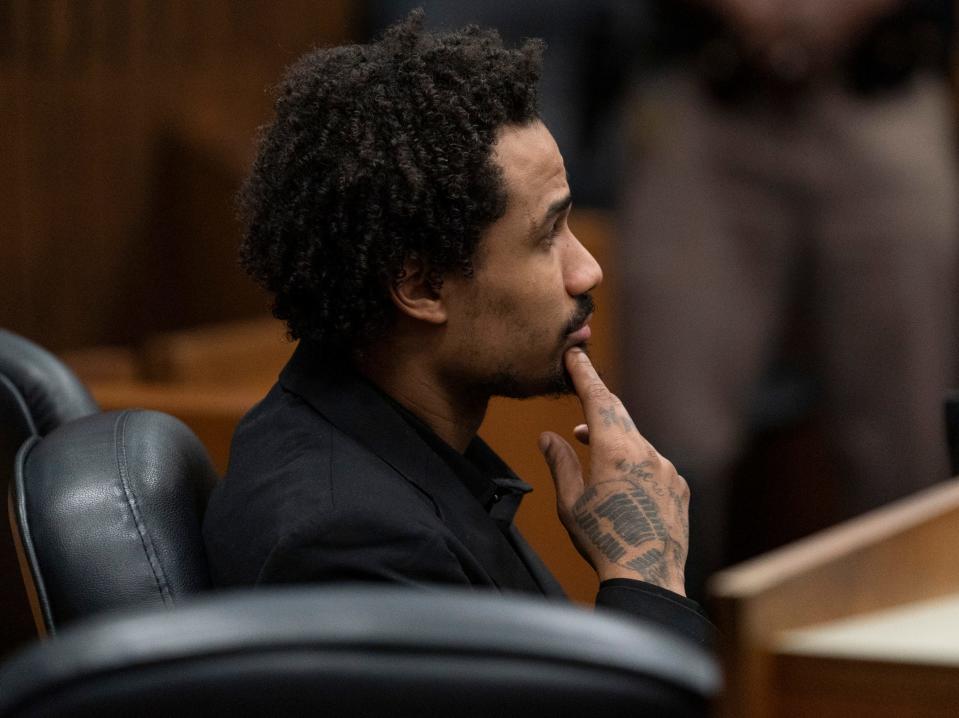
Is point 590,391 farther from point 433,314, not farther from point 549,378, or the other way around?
point 433,314

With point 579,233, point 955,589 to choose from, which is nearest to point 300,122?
point 955,589

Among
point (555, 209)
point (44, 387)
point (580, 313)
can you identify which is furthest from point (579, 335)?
point (44, 387)

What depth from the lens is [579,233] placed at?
9.48ft

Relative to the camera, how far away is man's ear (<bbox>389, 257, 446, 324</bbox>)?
1.37 meters

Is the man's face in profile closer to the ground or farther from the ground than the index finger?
farther from the ground

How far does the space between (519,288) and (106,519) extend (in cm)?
41

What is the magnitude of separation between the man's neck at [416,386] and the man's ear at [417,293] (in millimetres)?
42

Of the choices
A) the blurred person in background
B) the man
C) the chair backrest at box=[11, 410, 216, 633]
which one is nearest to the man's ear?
the man

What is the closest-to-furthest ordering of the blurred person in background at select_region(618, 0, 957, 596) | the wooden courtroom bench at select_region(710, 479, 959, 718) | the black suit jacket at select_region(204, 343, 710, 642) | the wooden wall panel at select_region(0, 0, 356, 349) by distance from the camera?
the wooden courtroom bench at select_region(710, 479, 959, 718) → the black suit jacket at select_region(204, 343, 710, 642) → the blurred person in background at select_region(618, 0, 957, 596) → the wooden wall panel at select_region(0, 0, 356, 349)

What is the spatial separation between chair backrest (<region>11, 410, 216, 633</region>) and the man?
0.04m

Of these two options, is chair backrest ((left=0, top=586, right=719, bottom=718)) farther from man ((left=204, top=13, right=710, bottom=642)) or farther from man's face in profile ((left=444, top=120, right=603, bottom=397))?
man's face in profile ((left=444, top=120, right=603, bottom=397))

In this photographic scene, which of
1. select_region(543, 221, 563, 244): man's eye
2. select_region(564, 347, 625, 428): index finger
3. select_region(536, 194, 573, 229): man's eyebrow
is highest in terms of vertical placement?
select_region(536, 194, 573, 229): man's eyebrow

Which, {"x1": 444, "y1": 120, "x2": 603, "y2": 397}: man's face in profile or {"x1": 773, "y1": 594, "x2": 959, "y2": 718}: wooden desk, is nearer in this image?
{"x1": 773, "y1": 594, "x2": 959, "y2": 718}: wooden desk

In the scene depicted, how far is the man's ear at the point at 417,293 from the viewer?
137 cm
